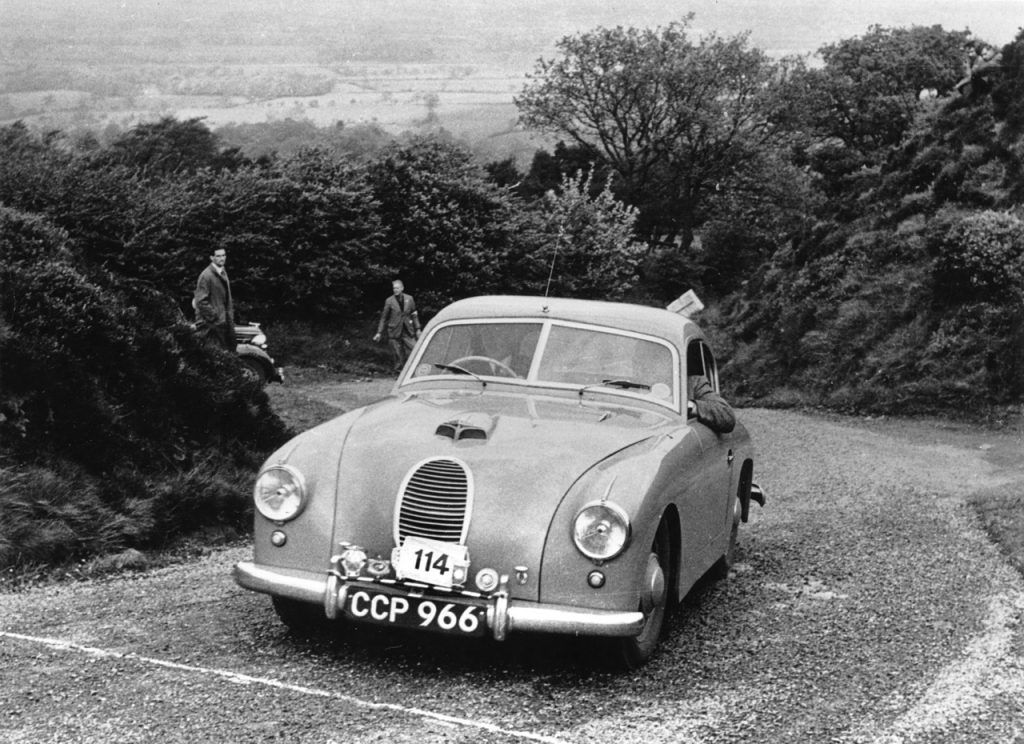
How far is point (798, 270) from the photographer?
26734mm

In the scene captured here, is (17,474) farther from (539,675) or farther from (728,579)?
(728,579)

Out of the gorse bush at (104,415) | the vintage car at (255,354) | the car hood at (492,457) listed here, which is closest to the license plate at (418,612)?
the car hood at (492,457)

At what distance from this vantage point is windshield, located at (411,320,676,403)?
22.2 feet

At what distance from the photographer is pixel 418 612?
5.12 m

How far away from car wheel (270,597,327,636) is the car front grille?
784 millimetres

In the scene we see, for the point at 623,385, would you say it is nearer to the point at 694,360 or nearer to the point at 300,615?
the point at 694,360

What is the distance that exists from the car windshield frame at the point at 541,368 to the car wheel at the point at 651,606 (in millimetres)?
1080

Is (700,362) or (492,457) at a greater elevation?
(492,457)

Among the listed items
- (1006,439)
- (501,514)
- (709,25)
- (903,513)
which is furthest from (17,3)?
(501,514)

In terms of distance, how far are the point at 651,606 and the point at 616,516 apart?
540 millimetres

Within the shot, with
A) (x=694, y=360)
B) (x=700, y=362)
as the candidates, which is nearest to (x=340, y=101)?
(x=700, y=362)

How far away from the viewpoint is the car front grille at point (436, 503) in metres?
5.28

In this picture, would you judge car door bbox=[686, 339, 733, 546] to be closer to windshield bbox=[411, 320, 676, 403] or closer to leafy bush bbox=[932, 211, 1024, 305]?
windshield bbox=[411, 320, 676, 403]

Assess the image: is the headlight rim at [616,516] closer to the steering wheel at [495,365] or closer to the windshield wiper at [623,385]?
the windshield wiper at [623,385]
